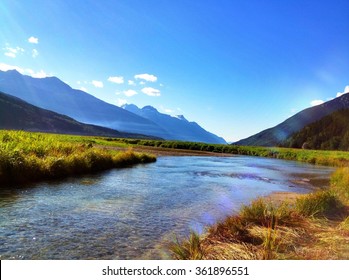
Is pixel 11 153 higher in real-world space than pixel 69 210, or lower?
higher

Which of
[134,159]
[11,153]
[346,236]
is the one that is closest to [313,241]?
[346,236]

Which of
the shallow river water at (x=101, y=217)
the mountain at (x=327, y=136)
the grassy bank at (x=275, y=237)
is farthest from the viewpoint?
the mountain at (x=327, y=136)

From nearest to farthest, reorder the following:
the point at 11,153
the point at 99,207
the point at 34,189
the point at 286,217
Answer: the point at 286,217 → the point at 99,207 → the point at 34,189 → the point at 11,153

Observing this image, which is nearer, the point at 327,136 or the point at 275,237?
the point at 275,237

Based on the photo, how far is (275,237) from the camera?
920 centimetres

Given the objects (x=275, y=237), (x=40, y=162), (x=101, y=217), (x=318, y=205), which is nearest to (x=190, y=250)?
(x=275, y=237)

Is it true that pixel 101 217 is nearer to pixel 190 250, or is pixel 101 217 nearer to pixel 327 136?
pixel 190 250

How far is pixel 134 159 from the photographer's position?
40312 millimetres

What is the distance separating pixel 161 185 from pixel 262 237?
43.7 ft

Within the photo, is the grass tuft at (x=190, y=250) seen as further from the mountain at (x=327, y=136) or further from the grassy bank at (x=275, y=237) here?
the mountain at (x=327, y=136)

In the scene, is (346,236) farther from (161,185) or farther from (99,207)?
(161,185)

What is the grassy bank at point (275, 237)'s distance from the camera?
845 centimetres

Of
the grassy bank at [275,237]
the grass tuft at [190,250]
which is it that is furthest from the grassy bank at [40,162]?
the grass tuft at [190,250]

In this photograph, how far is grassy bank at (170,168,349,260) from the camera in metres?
8.45
